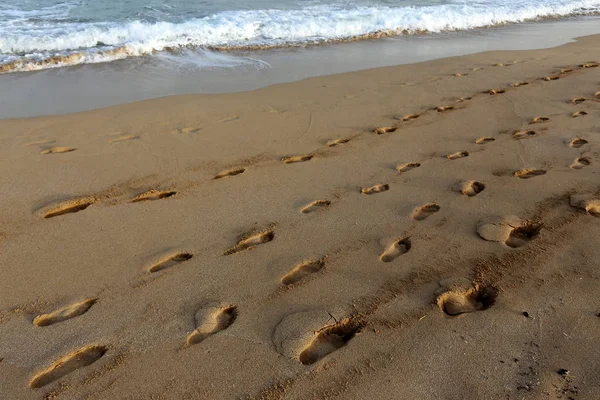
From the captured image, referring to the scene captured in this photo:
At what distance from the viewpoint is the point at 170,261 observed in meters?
2.89

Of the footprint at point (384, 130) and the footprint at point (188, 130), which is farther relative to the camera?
the footprint at point (188, 130)

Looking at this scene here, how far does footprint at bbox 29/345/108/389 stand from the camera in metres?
2.07

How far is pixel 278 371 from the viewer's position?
6.76 ft

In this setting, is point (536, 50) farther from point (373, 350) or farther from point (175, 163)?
point (373, 350)

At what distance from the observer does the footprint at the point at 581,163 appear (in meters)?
3.87

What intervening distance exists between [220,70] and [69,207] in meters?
4.76

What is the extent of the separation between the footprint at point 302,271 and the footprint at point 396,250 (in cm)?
37

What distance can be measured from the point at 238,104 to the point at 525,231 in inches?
148

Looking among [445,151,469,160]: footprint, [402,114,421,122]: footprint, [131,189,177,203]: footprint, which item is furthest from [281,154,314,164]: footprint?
[402,114,421,122]: footprint

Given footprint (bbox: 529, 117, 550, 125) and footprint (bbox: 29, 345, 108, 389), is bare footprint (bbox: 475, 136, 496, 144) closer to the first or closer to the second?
footprint (bbox: 529, 117, 550, 125)

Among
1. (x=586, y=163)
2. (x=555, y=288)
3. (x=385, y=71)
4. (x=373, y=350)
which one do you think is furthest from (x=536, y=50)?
(x=373, y=350)

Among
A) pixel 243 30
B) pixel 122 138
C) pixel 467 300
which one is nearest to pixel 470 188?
pixel 467 300

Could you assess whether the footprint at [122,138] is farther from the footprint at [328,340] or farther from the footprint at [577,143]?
the footprint at [577,143]

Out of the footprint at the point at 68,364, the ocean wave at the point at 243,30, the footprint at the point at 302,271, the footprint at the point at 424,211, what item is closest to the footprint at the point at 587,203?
the footprint at the point at 424,211
